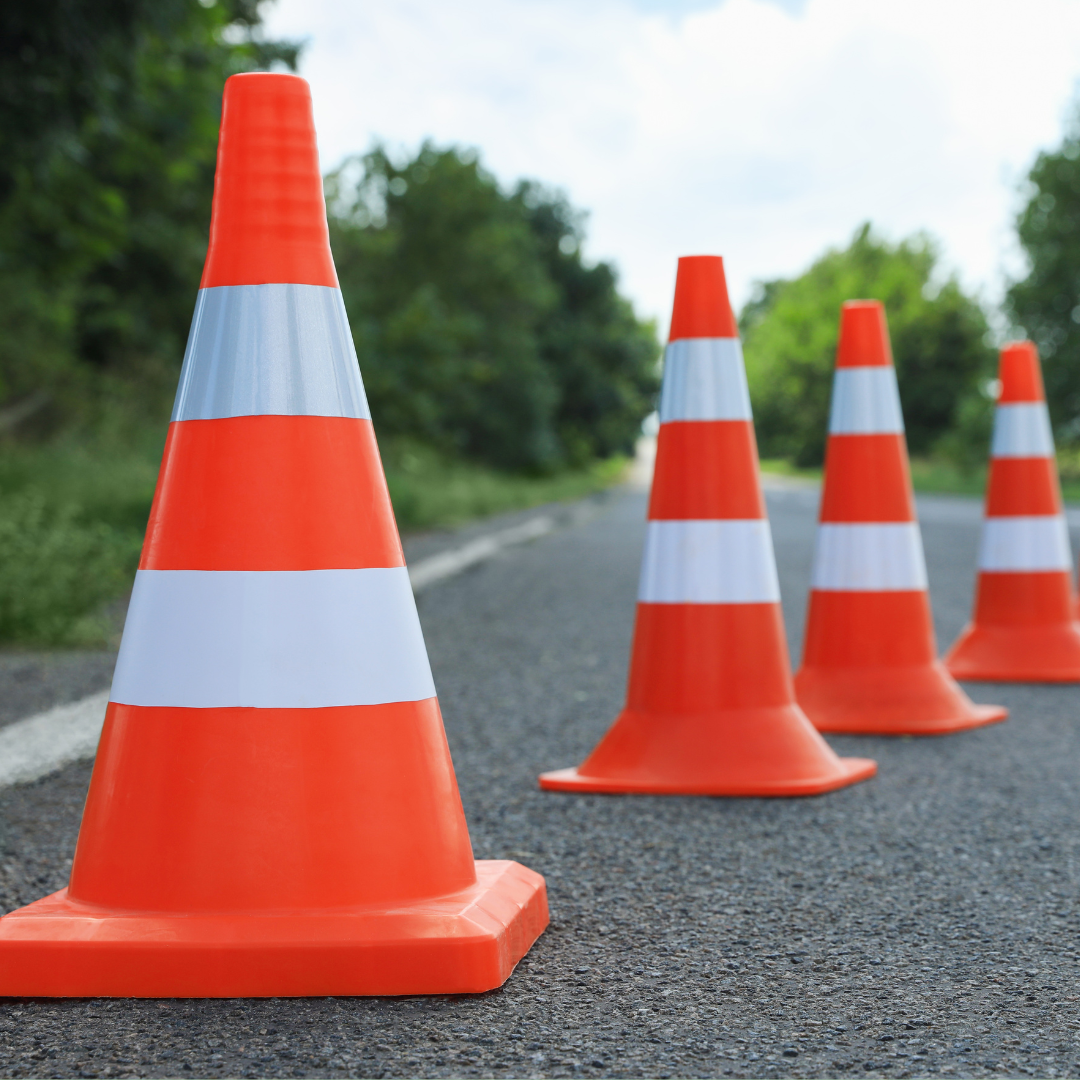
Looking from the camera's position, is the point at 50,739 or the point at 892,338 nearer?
the point at 50,739

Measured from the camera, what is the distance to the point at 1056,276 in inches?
1615

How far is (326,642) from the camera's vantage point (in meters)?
2.28

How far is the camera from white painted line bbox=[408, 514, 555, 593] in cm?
960

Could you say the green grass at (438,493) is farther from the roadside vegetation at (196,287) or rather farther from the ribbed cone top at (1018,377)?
the ribbed cone top at (1018,377)

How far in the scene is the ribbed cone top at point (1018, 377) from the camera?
6152 mm

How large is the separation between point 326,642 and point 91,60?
7.88 m

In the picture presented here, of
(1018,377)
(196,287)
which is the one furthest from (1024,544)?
(196,287)

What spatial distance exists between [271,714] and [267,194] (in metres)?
0.91

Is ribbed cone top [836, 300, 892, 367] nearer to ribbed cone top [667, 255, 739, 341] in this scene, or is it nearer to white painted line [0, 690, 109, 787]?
ribbed cone top [667, 255, 739, 341]

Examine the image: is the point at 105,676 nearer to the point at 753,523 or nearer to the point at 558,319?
the point at 753,523

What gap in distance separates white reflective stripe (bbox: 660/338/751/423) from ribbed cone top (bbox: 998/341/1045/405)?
2.83 meters

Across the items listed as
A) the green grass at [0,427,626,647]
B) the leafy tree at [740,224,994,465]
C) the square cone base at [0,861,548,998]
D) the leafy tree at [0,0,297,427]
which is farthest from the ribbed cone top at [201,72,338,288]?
the leafy tree at [740,224,994,465]

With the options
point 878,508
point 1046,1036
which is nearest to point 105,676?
point 878,508

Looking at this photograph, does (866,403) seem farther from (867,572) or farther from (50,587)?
(50,587)
